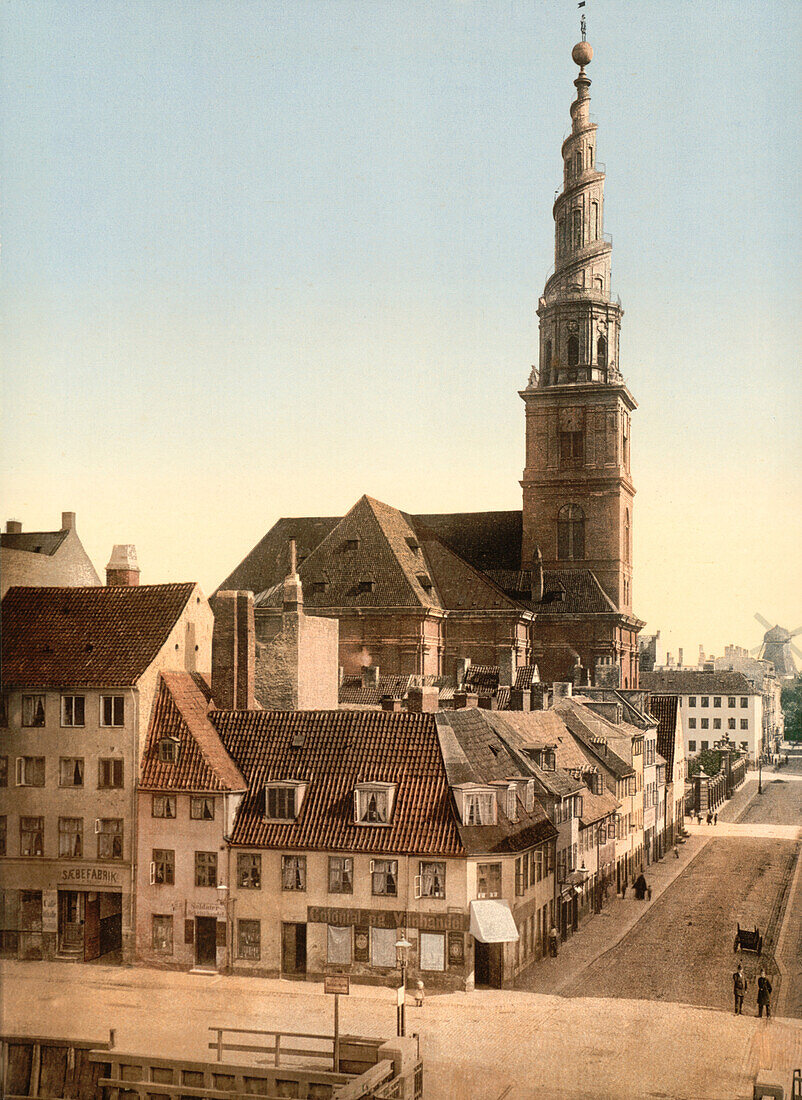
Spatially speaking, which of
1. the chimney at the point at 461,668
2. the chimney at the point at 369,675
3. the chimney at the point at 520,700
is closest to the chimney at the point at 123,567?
the chimney at the point at 520,700

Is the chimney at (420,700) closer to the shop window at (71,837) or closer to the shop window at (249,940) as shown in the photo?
the shop window at (249,940)

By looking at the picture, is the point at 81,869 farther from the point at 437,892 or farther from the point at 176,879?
the point at 437,892

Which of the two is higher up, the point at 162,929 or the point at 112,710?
the point at 112,710

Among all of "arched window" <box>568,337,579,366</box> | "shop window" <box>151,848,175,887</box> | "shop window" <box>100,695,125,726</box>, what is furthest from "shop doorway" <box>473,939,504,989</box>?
"arched window" <box>568,337,579,366</box>

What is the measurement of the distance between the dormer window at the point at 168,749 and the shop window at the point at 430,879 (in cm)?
745

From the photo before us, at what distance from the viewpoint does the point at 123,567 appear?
37.2 metres

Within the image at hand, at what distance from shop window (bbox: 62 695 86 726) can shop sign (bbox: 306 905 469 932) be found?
8054 millimetres

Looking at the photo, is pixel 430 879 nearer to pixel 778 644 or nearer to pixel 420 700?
pixel 420 700

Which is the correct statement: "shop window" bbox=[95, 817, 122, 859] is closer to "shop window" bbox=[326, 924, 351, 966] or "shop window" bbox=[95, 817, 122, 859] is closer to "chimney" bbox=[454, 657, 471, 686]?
"shop window" bbox=[326, 924, 351, 966]

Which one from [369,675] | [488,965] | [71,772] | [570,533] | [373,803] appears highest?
[570,533]

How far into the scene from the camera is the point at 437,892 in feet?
113

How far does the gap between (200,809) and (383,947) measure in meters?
6.29

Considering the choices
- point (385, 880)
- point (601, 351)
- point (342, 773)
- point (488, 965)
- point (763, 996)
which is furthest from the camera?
point (601, 351)

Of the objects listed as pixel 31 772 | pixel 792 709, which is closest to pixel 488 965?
pixel 31 772
